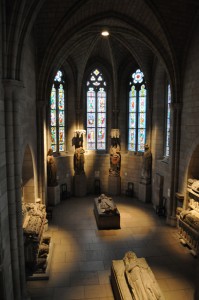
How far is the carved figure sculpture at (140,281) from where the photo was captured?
5.96 meters

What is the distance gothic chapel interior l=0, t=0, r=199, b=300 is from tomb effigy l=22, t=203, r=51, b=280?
327 millimetres

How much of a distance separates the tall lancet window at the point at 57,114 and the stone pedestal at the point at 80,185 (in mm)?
2211

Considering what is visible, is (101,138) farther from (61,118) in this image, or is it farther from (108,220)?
(108,220)

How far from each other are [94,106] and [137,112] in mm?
3016

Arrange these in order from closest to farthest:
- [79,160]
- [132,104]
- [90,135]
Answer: [79,160], [132,104], [90,135]

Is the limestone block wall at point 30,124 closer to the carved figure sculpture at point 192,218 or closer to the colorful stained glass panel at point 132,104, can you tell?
the carved figure sculpture at point 192,218

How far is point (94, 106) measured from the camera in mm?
17922

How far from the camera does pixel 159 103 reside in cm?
1522

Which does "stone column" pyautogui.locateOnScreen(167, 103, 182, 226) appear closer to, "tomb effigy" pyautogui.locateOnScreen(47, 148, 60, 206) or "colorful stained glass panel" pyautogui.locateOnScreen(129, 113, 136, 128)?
"colorful stained glass panel" pyautogui.locateOnScreen(129, 113, 136, 128)

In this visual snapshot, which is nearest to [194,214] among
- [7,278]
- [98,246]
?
[98,246]

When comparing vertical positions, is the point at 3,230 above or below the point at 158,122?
below

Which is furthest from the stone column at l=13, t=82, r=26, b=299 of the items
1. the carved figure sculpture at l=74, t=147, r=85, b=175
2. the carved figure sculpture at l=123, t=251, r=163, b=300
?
the carved figure sculpture at l=74, t=147, r=85, b=175

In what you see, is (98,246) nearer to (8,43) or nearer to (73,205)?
(73,205)

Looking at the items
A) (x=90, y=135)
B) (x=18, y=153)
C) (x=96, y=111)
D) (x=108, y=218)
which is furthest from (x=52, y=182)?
(x=18, y=153)
